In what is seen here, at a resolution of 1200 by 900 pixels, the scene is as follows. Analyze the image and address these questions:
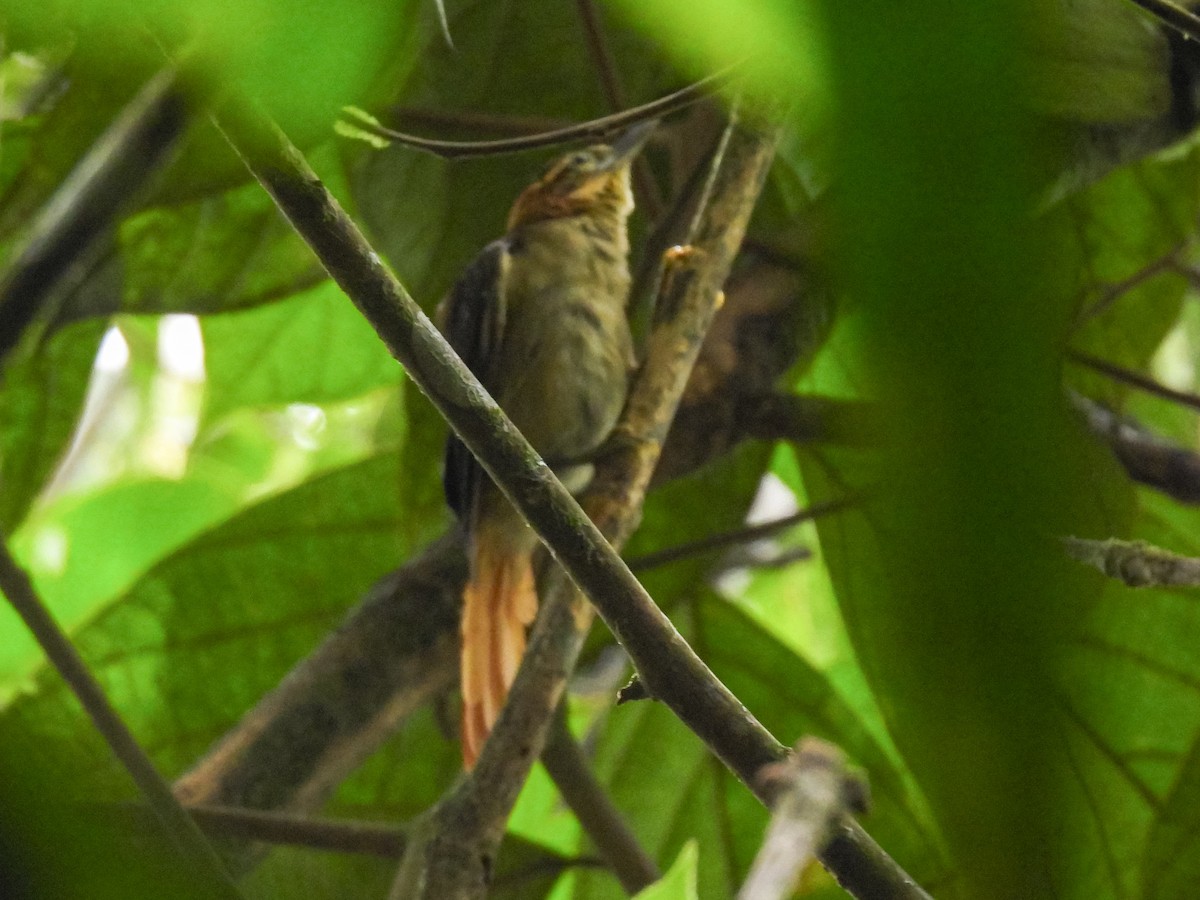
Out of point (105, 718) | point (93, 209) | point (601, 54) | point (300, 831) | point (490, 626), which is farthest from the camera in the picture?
point (490, 626)

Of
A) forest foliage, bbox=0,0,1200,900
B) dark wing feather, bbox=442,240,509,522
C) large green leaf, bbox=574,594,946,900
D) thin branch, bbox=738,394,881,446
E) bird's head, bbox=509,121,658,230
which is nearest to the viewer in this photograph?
forest foliage, bbox=0,0,1200,900

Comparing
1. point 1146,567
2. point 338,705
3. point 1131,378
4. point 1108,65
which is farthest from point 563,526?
point 1131,378

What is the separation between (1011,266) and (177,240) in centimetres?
137

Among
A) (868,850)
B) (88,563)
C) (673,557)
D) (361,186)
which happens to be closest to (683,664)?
(868,850)

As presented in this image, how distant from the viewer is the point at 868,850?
0.52 m

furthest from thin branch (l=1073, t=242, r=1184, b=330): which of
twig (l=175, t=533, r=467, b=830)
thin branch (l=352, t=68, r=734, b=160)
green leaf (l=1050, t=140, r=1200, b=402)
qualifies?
twig (l=175, t=533, r=467, b=830)

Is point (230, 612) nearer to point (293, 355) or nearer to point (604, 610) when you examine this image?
point (293, 355)

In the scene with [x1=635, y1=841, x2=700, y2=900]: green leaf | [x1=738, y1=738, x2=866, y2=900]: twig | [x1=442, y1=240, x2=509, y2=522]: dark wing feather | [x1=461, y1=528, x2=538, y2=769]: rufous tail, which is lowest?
[x1=461, y1=528, x2=538, y2=769]: rufous tail

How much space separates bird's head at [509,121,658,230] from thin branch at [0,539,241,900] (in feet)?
3.75

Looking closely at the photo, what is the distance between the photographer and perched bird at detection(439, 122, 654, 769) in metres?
1.54

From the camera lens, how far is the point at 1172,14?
0.48 m

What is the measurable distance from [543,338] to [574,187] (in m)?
0.22

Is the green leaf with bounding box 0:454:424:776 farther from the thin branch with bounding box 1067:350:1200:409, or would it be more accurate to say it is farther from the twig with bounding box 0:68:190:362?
the twig with bounding box 0:68:190:362

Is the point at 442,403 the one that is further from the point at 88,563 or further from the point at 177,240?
the point at 88,563
